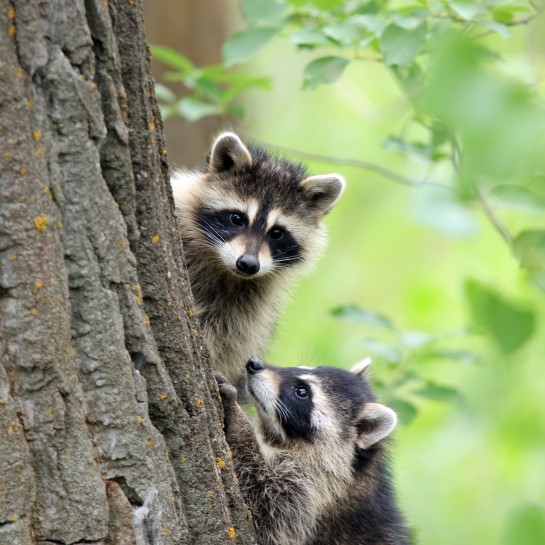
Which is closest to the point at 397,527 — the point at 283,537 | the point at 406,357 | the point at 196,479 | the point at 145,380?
the point at 283,537

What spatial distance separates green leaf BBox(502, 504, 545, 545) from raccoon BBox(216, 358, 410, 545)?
9.41 feet

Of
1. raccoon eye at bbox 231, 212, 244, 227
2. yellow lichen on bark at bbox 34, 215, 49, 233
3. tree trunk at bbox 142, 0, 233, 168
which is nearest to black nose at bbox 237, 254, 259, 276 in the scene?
raccoon eye at bbox 231, 212, 244, 227

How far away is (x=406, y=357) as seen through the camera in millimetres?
6516

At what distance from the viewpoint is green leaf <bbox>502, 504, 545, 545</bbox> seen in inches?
69.8

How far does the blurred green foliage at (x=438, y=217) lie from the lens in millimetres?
1751

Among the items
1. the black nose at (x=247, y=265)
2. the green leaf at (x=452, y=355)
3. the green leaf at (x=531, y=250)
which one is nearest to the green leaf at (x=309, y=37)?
the black nose at (x=247, y=265)

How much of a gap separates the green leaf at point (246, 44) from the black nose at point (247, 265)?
1252mm

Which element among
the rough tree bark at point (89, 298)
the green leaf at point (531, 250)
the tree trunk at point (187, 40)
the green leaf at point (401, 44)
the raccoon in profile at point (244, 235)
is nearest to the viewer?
the green leaf at point (531, 250)

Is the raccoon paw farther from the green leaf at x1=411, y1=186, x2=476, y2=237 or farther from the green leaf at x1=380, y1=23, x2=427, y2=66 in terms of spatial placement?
the green leaf at x1=380, y1=23, x2=427, y2=66

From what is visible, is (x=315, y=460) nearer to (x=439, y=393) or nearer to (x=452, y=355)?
(x=439, y=393)

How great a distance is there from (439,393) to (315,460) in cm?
121

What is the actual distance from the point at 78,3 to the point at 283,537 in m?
3.07

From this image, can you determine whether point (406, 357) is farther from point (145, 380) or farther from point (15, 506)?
point (15, 506)

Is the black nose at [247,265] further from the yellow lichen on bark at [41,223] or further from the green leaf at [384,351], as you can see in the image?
the yellow lichen on bark at [41,223]
